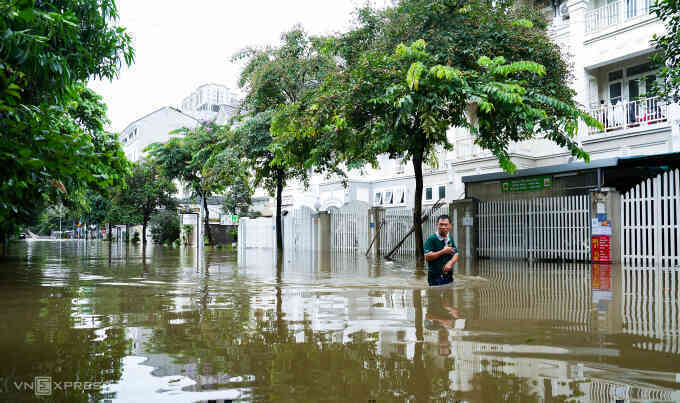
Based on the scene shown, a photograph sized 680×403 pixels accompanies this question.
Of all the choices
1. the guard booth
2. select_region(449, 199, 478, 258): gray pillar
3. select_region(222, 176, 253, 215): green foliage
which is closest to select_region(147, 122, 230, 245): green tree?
select_region(222, 176, 253, 215): green foliage

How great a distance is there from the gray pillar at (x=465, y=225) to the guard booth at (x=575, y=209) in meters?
0.13

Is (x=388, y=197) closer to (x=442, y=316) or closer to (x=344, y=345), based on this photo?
(x=442, y=316)

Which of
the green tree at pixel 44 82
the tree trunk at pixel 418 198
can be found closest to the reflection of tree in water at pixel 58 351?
the green tree at pixel 44 82

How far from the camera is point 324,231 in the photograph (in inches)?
968

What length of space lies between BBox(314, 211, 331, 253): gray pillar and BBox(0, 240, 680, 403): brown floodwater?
15949 mm

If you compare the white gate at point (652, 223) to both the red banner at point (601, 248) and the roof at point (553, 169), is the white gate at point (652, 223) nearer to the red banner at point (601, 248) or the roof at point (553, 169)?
the red banner at point (601, 248)

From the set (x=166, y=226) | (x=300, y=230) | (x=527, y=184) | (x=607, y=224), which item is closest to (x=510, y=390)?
(x=607, y=224)

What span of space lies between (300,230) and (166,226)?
20353 millimetres

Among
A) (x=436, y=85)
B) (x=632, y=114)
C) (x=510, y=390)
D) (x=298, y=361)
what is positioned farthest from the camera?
(x=632, y=114)

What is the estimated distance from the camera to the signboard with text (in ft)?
51.5

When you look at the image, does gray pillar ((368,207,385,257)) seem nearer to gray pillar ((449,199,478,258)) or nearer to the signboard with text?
gray pillar ((449,199,478,258))

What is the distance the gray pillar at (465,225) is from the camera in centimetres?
1728

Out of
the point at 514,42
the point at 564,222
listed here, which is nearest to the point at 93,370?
the point at 514,42

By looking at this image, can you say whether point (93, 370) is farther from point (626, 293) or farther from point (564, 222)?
point (564, 222)
